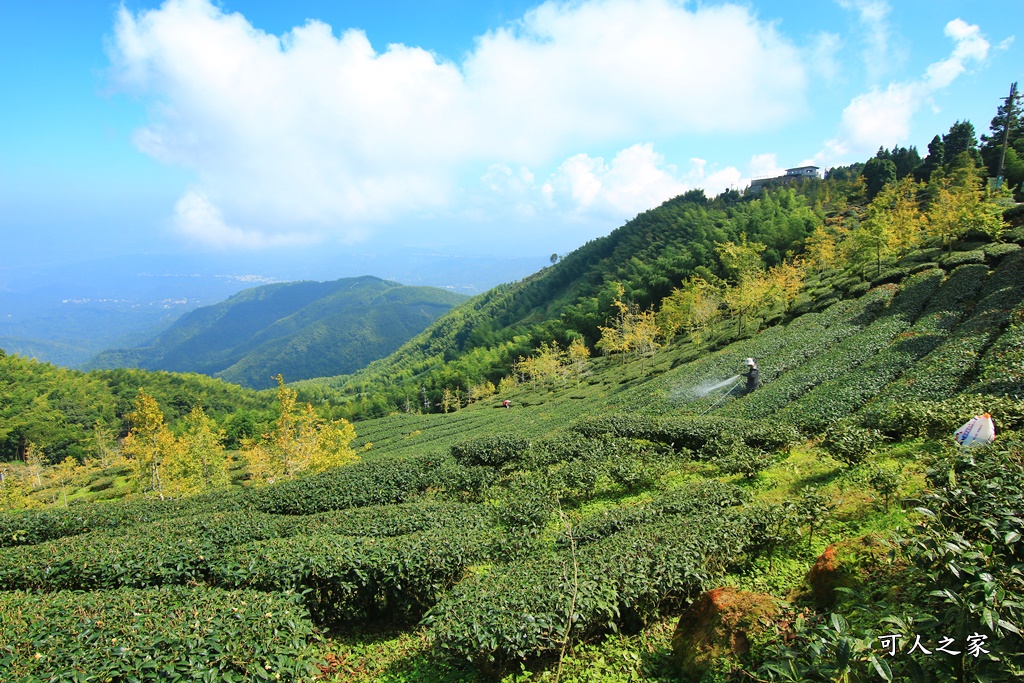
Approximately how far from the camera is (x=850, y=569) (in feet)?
18.6

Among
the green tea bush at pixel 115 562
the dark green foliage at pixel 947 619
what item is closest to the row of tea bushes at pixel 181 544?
the green tea bush at pixel 115 562

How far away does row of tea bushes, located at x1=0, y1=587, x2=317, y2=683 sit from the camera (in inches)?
211

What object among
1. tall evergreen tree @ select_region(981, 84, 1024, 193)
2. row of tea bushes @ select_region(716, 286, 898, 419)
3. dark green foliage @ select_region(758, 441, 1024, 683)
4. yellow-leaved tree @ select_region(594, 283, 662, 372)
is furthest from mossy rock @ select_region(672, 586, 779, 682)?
tall evergreen tree @ select_region(981, 84, 1024, 193)

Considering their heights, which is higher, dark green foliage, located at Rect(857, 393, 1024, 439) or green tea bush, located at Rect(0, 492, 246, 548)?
green tea bush, located at Rect(0, 492, 246, 548)

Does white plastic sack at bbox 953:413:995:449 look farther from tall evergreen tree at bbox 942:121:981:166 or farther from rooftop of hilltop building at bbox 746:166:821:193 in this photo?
rooftop of hilltop building at bbox 746:166:821:193

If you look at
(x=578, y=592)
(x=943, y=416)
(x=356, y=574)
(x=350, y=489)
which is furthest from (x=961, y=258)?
(x=356, y=574)

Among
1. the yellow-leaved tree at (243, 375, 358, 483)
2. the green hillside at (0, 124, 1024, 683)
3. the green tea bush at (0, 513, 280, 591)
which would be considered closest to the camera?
the green hillside at (0, 124, 1024, 683)

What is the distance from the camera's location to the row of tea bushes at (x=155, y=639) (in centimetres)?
535

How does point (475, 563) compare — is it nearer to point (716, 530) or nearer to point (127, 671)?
point (716, 530)

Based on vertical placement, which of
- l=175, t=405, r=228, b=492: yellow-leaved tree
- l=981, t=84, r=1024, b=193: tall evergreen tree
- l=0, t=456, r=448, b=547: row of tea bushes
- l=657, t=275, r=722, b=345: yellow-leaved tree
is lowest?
l=175, t=405, r=228, b=492: yellow-leaved tree

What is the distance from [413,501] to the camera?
13.1 metres

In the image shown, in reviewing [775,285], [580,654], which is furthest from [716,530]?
[775,285]

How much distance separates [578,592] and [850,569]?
322 cm

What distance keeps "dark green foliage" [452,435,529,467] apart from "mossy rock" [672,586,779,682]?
10359mm
